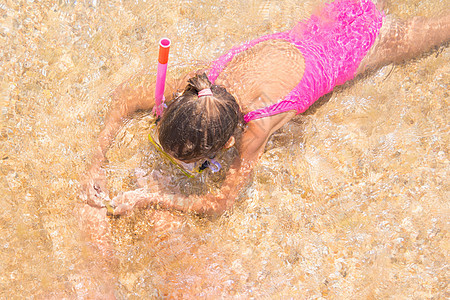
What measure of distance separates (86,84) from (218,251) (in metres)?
1.57

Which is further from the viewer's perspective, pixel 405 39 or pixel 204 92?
pixel 405 39

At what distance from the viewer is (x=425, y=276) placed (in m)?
2.18

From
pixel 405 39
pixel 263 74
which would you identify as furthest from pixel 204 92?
pixel 405 39

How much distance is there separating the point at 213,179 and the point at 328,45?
3.74 ft

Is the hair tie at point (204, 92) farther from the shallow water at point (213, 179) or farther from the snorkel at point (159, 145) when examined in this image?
the shallow water at point (213, 179)

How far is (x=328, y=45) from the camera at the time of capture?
6.90 feet

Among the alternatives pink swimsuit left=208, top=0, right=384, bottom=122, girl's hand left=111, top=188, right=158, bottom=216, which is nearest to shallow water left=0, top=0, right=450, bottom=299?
girl's hand left=111, top=188, right=158, bottom=216

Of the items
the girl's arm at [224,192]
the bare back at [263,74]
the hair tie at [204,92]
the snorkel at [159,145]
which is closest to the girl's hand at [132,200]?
the girl's arm at [224,192]

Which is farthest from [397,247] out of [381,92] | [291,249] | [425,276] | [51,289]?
[51,289]

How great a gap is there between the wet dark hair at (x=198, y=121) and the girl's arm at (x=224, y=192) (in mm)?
430

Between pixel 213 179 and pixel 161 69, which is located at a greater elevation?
pixel 161 69

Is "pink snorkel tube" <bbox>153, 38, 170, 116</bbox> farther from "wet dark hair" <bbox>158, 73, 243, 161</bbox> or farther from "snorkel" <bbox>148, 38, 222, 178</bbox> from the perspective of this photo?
"wet dark hair" <bbox>158, 73, 243, 161</bbox>

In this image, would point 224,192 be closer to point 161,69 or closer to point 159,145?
point 159,145

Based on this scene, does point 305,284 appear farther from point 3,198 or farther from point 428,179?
point 3,198
